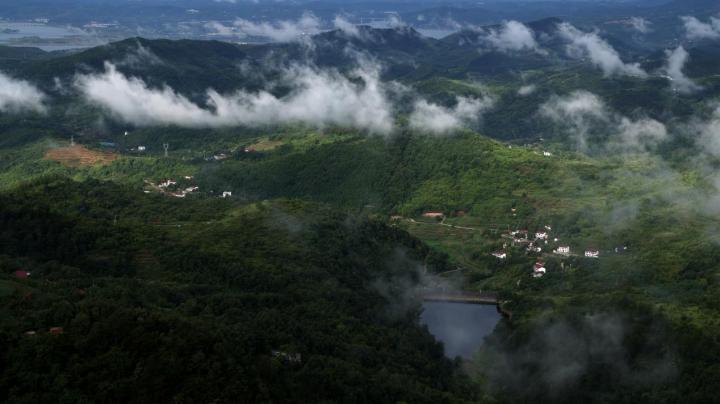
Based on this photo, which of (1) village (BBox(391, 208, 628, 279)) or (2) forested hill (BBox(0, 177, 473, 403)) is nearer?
(2) forested hill (BBox(0, 177, 473, 403))

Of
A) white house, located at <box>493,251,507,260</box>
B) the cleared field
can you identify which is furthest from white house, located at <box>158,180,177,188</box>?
white house, located at <box>493,251,507,260</box>

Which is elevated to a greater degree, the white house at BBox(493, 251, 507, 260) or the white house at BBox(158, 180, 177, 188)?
the white house at BBox(158, 180, 177, 188)

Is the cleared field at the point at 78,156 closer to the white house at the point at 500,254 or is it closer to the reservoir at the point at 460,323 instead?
the white house at the point at 500,254

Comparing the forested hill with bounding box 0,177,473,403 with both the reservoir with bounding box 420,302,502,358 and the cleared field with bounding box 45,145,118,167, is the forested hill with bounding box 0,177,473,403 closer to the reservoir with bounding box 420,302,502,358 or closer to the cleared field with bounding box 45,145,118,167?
the reservoir with bounding box 420,302,502,358

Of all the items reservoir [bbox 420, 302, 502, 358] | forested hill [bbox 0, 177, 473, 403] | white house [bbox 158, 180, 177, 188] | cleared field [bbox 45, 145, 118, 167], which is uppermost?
forested hill [bbox 0, 177, 473, 403]

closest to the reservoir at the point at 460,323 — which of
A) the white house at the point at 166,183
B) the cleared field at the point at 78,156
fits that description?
the white house at the point at 166,183
